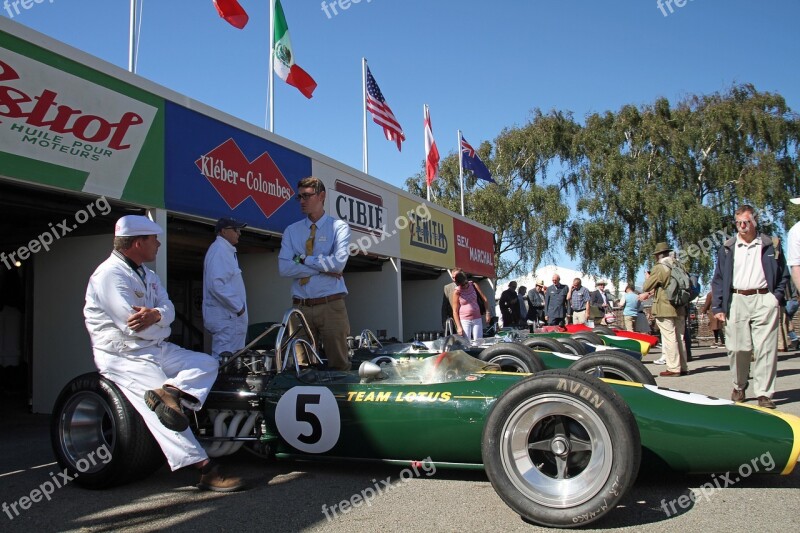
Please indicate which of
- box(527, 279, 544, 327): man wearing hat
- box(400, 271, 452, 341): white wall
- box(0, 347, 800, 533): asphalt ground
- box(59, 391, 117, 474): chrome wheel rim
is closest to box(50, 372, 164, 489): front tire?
box(59, 391, 117, 474): chrome wheel rim

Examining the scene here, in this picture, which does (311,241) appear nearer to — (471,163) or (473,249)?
(473,249)

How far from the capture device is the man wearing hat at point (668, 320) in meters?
8.02

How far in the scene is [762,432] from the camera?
2.92m

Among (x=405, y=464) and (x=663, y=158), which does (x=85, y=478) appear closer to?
(x=405, y=464)

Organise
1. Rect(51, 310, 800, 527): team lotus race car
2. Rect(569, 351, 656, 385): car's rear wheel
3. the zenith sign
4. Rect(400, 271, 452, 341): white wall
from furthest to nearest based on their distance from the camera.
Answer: Rect(400, 271, 452, 341): white wall
the zenith sign
Rect(569, 351, 656, 385): car's rear wheel
Rect(51, 310, 800, 527): team lotus race car

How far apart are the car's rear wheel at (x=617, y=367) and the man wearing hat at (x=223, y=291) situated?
3.00 meters

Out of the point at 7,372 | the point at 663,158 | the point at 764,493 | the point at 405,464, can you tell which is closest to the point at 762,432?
the point at 764,493

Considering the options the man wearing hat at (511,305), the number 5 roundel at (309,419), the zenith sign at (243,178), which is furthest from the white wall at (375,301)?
the number 5 roundel at (309,419)

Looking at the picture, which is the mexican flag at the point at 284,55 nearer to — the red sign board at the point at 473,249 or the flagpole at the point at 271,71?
the flagpole at the point at 271,71

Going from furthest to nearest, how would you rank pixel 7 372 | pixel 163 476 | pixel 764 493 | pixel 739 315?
pixel 7 372 < pixel 739 315 < pixel 163 476 < pixel 764 493

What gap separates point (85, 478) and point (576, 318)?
1169 cm

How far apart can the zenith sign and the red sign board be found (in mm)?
7210

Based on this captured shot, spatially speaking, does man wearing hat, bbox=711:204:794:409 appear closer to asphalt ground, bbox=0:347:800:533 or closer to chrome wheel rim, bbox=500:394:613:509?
asphalt ground, bbox=0:347:800:533

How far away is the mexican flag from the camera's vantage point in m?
10.3
